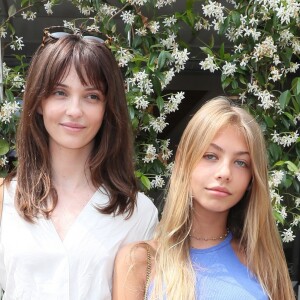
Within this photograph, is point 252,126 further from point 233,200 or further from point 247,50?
point 247,50

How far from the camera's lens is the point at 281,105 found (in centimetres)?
287

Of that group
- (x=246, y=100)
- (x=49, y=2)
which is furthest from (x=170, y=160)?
(x=49, y=2)

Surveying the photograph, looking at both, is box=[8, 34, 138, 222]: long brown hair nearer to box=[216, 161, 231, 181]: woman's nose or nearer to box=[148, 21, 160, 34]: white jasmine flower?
box=[216, 161, 231, 181]: woman's nose

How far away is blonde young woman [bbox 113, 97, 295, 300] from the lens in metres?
1.72

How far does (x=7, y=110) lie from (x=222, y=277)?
146 centimetres

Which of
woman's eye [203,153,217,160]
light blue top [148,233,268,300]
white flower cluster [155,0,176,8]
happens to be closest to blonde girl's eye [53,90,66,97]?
woman's eye [203,153,217,160]

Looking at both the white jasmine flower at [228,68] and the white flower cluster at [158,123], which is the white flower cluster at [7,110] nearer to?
the white flower cluster at [158,123]

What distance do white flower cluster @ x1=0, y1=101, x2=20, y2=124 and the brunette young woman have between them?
906 mm

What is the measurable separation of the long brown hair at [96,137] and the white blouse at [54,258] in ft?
0.17

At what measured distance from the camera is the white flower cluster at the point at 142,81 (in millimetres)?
2766

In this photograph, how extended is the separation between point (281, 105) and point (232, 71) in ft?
0.92

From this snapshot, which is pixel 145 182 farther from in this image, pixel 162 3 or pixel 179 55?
pixel 162 3

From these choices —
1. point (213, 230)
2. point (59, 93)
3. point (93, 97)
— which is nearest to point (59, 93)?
point (59, 93)

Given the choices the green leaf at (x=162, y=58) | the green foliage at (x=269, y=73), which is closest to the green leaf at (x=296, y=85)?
the green foliage at (x=269, y=73)
